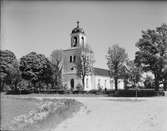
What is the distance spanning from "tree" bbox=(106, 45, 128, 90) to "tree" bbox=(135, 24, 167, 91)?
7387 mm

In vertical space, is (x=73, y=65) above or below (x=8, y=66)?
above

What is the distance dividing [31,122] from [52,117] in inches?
65.9

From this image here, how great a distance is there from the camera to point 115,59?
48031 millimetres

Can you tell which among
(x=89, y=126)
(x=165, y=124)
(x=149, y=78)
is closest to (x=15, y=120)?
(x=89, y=126)

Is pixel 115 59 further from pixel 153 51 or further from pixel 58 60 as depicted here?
pixel 58 60

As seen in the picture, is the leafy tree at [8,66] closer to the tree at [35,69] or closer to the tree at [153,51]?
the tree at [35,69]

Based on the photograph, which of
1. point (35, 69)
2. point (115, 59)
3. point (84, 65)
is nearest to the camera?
point (115, 59)

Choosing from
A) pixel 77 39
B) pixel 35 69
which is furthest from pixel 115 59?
pixel 77 39

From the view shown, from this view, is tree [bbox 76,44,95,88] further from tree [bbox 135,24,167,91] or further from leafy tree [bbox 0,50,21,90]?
tree [bbox 135,24,167,91]

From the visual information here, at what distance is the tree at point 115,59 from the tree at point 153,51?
24.2ft

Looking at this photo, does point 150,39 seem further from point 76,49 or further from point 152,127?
point 152,127

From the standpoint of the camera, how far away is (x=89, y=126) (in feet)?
40.4

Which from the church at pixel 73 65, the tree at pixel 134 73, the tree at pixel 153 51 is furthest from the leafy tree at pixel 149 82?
the tree at pixel 153 51

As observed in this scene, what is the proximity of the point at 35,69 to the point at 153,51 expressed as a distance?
22.9 metres
